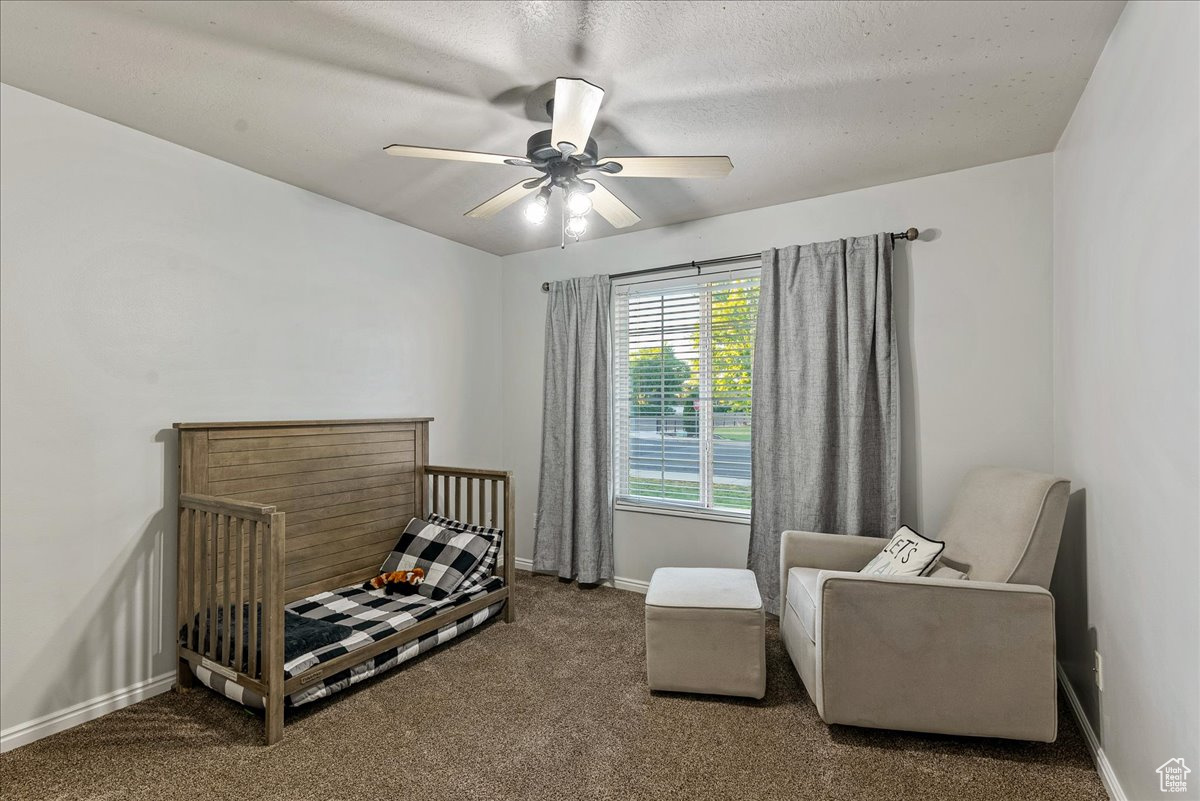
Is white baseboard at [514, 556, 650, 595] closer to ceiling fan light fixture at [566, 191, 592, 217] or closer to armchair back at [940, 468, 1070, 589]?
armchair back at [940, 468, 1070, 589]

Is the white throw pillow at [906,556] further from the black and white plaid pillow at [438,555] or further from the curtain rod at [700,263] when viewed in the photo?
the black and white plaid pillow at [438,555]

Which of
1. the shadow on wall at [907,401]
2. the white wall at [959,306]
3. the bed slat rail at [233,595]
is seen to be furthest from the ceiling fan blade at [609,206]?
the bed slat rail at [233,595]

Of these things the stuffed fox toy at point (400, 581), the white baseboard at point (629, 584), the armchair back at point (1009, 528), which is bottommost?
the white baseboard at point (629, 584)

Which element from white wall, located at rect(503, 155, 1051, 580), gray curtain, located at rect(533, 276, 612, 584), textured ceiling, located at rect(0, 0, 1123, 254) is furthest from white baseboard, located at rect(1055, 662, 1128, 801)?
gray curtain, located at rect(533, 276, 612, 584)

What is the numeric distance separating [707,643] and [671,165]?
191 centimetres

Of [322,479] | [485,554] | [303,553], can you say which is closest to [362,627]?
[303,553]

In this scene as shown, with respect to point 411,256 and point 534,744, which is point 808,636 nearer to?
point 534,744

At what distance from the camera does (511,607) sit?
10.9 feet

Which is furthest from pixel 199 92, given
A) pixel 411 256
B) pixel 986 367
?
pixel 986 367

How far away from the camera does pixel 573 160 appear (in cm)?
226

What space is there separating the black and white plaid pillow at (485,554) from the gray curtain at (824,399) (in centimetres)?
148

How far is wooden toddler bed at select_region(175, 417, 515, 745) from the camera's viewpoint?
2.23 m

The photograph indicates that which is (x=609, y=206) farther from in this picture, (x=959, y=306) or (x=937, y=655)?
(x=937, y=655)

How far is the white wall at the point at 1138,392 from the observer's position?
4.43ft
